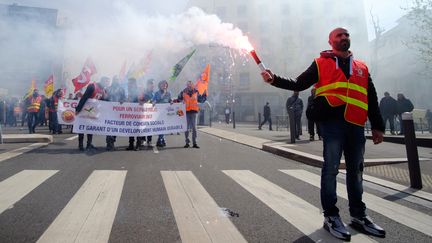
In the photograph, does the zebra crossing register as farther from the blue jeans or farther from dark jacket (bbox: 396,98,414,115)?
dark jacket (bbox: 396,98,414,115)

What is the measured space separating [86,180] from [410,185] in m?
4.44

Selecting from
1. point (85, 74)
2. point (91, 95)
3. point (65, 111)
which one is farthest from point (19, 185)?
point (85, 74)

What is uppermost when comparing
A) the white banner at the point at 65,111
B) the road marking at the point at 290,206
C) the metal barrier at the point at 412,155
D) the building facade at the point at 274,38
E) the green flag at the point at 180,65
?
the building facade at the point at 274,38

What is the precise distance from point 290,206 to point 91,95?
6.60 metres

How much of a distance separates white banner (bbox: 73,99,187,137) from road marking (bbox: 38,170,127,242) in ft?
14.0

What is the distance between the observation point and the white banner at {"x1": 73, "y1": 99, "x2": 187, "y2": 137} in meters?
9.11

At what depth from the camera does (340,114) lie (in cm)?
324

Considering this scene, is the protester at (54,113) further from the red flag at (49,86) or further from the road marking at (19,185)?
the road marking at (19,185)

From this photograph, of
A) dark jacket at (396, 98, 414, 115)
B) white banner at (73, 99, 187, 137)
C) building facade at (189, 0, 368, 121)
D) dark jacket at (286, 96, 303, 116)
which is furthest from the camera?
building facade at (189, 0, 368, 121)

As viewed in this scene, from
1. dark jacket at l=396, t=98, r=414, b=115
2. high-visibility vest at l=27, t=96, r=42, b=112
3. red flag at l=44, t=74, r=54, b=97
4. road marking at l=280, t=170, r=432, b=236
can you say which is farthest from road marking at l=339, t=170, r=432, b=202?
red flag at l=44, t=74, r=54, b=97

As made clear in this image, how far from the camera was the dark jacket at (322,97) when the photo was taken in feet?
10.7

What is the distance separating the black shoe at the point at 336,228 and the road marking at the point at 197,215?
0.76 metres

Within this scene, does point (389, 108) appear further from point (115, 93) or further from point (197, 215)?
point (197, 215)

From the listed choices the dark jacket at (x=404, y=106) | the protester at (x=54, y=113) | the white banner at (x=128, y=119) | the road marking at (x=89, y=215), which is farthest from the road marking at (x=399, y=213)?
Result: the protester at (x=54, y=113)
